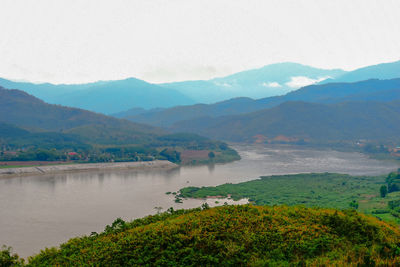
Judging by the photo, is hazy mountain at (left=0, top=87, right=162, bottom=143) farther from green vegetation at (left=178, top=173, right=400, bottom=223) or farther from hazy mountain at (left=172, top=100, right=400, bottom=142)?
green vegetation at (left=178, top=173, right=400, bottom=223)

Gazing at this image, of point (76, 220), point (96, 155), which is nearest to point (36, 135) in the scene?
point (96, 155)

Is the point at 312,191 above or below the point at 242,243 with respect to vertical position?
below

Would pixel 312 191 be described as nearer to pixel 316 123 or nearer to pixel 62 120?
pixel 316 123

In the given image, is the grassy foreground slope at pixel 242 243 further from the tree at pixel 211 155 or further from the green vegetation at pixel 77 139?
the tree at pixel 211 155

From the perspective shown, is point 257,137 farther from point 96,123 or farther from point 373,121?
point 96,123

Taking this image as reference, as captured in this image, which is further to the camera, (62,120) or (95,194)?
(62,120)

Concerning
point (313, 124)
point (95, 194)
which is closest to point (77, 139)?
point (95, 194)

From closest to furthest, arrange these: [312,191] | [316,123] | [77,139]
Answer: [312,191] → [77,139] → [316,123]
